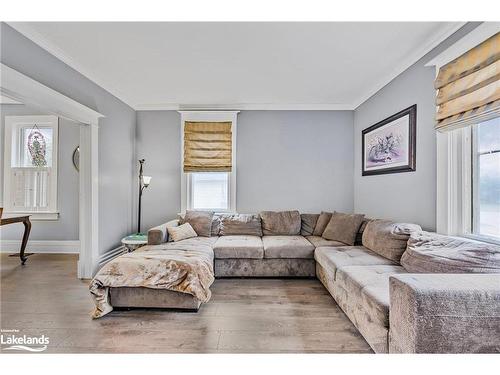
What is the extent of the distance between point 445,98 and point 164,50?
2763 mm

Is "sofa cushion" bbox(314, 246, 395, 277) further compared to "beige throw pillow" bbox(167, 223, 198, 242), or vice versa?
"beige throw pillow" bbox(167, 223, 198, 242)

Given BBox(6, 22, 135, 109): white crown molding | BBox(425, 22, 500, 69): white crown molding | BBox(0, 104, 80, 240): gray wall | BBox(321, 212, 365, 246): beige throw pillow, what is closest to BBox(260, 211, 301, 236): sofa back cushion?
BBox(321, 212, 365, 246): beige throw pillow

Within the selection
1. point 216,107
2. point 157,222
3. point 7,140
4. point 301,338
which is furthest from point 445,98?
point 7,140

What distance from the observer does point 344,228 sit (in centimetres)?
337

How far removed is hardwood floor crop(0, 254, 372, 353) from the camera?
6.07ft

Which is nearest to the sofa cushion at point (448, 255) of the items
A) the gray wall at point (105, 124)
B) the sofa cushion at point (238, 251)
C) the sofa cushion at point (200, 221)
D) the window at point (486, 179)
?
the window at point (486, 179)

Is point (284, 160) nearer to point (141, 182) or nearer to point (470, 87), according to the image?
point (141, 182)

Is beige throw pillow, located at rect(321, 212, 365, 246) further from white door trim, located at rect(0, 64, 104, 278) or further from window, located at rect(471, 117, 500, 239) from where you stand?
white door trim, located at rect(0, 64, 104, 278)

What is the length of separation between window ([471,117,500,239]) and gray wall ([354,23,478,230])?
33 centimetres

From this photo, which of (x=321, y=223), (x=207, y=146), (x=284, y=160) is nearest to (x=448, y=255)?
(x=321, y=223)

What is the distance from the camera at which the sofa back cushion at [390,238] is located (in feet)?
7.97

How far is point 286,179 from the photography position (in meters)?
4.36
